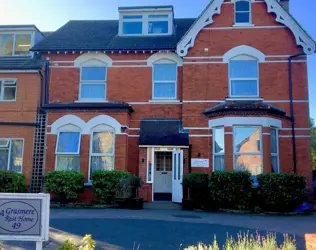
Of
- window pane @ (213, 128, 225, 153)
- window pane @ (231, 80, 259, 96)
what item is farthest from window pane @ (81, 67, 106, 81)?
window pane @ (231, 80, 259, 96)

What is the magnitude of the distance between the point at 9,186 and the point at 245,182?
9.79m

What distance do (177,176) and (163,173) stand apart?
2.49 m

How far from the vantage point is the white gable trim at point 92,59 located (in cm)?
1736

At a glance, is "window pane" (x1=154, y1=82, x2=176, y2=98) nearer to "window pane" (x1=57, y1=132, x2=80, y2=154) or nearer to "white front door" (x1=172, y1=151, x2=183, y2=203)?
"white front door" (x1=172, y1=151, x2=183, y2=203)

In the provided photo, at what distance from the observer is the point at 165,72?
17094mm

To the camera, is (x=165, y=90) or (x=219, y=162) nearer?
(x=219, y=162)

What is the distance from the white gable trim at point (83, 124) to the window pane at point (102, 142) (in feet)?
1.21

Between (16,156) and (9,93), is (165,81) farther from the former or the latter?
(16,156)

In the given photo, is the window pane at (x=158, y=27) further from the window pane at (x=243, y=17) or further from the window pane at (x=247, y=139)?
the window pane at (x=247, y=139)

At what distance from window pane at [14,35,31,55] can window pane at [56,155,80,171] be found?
21.2ft

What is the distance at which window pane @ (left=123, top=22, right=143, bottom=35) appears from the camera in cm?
1873

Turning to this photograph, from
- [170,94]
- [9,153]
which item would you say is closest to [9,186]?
[9,153]

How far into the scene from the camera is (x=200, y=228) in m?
9.47

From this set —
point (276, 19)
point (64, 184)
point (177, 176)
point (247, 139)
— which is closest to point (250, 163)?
point (247, 139)
